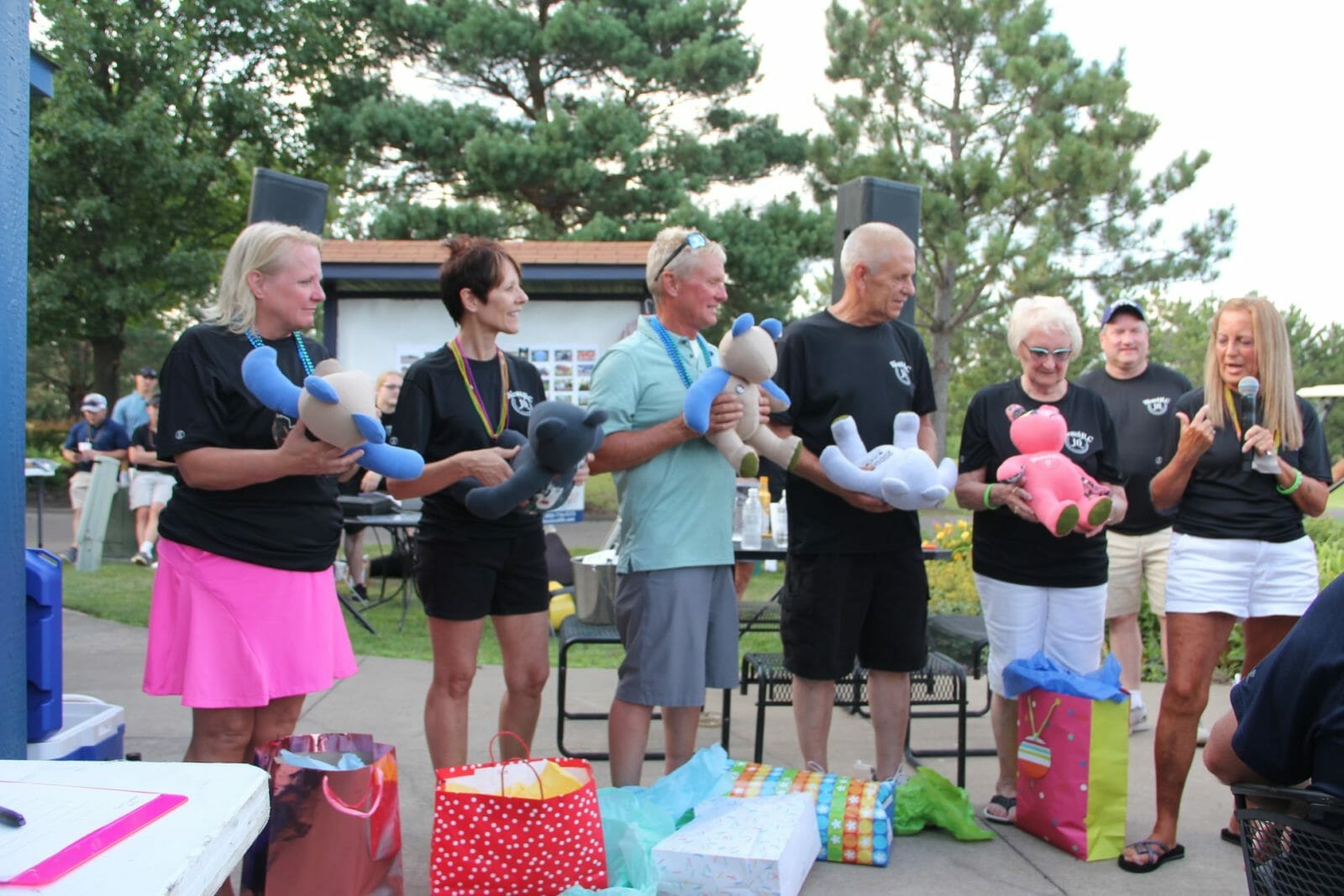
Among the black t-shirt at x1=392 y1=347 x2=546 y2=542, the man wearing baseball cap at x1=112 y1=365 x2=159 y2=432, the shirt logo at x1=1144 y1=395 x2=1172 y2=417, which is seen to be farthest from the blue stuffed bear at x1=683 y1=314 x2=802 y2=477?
the man wearing baseball cap at x1=112 y1=365 x2=159 y2=432

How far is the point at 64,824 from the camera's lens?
3.62 feet

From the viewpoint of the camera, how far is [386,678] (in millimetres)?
5637

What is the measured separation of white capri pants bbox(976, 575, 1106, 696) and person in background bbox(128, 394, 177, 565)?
7.66m

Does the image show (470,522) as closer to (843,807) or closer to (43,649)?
(43,649)

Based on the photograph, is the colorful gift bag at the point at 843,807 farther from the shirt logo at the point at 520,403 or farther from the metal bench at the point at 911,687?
the shirt logo at the point at 520,403

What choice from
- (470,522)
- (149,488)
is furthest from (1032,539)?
(149,488)

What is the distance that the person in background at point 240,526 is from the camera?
8.21 feet

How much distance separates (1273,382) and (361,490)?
585cm

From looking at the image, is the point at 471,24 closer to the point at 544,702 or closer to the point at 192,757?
the point at 544,702

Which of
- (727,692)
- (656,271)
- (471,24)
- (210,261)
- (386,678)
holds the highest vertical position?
(471,24)

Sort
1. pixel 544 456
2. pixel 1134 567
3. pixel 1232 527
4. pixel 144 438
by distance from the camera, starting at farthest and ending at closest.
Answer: pixel 144 438 < pixel 1134 567 < pixel 1232 527 < pixel 544 456

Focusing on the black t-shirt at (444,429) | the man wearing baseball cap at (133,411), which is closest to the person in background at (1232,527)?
the black t-shirt at (444,429)

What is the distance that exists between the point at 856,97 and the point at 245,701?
68.0ft

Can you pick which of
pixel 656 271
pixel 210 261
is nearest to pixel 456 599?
pixel 656 271
